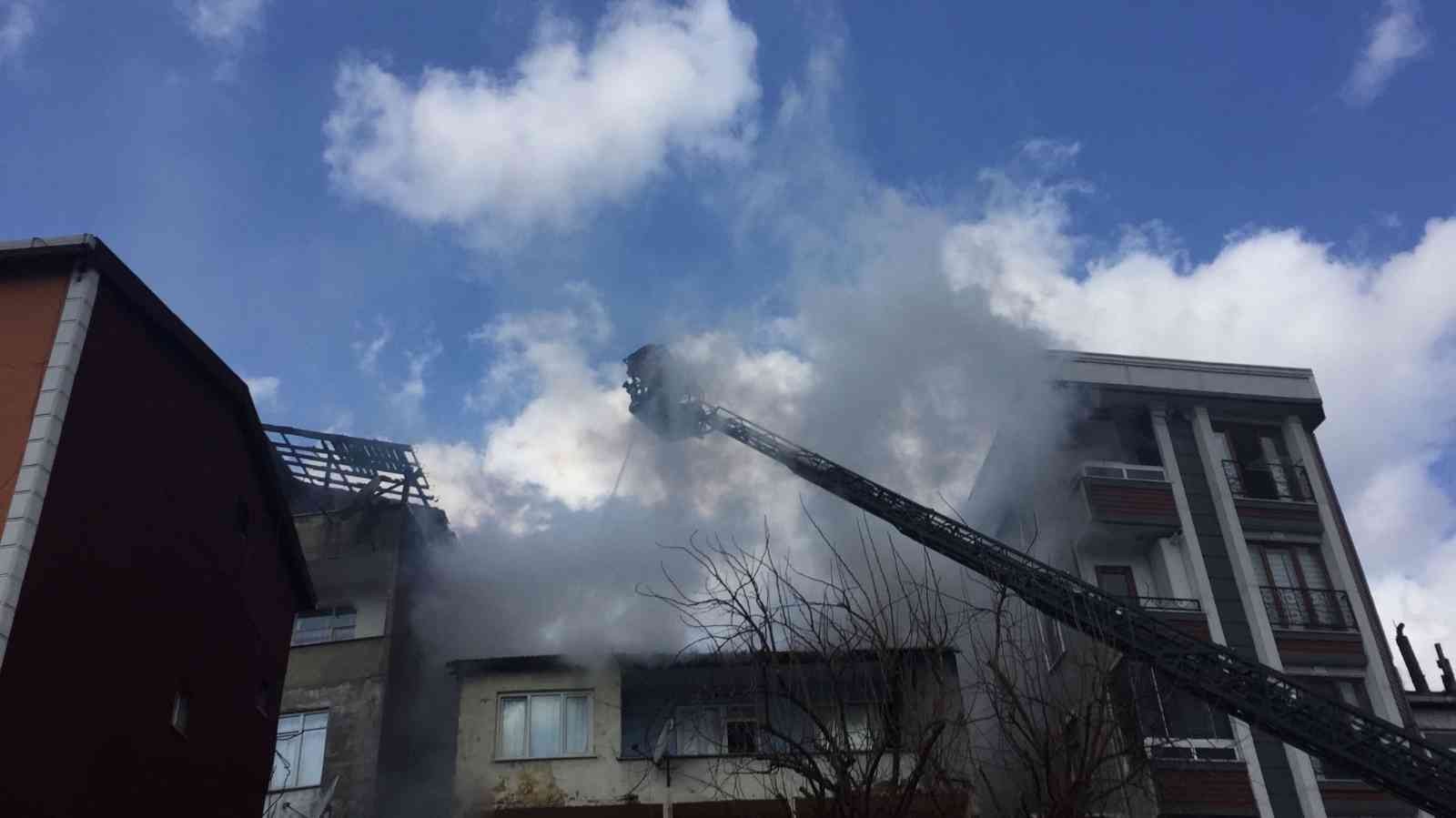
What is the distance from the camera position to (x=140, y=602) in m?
16.5

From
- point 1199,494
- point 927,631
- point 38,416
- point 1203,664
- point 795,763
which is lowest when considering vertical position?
point 795,763

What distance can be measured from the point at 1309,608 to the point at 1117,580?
3.78 m

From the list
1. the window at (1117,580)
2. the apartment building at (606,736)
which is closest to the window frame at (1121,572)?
the window at (1117,580)

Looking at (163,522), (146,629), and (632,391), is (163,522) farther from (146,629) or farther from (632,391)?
(632,391)

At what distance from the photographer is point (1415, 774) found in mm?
19891

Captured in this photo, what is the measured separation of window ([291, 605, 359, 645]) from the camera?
3044 centimetres

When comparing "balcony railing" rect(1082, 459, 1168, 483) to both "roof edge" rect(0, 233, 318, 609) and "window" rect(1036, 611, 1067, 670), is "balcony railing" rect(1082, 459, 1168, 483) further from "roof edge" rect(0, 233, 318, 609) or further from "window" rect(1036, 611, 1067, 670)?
"roof edge" rect(0, 233, 318, 609)

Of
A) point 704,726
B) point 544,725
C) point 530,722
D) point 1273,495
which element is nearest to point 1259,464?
point 1273,495

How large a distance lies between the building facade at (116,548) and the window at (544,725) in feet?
20.4

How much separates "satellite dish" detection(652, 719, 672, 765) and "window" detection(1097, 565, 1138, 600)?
923 cm

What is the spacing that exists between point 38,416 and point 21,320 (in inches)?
58.5

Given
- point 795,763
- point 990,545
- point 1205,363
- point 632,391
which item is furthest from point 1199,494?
point 795,763

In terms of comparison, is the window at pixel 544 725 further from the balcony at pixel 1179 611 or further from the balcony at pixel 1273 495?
the balcony at pixel 1273 495

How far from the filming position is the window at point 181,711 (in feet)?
58.2
